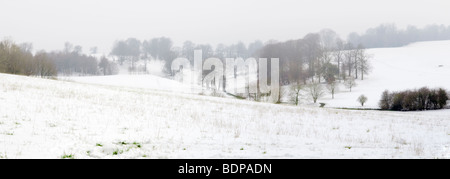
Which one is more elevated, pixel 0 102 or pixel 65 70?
pixel 65 70

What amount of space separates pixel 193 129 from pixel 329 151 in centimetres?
575

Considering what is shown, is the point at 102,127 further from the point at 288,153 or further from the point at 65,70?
the point at 65,70

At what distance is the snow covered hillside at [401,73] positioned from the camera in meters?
65.1

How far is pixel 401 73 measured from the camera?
87812 mm

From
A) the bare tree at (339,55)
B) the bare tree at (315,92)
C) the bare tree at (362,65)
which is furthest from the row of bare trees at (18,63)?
the bare tree at (362,65)

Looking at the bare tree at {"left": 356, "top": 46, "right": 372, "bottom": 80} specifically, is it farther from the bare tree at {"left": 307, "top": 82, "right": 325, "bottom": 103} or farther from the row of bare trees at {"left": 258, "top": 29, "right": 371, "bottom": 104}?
the bare tree at {"left": 307, "top": 82, "right": 325, "bottom": 103}

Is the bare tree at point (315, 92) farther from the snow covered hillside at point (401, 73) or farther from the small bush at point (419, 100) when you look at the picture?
the small bush at point (419, 100)

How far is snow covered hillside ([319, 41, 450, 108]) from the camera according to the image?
65.1 metres

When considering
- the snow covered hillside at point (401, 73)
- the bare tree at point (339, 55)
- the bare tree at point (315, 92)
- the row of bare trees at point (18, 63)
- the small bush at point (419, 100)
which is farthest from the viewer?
the bare tree at point (339, 55)

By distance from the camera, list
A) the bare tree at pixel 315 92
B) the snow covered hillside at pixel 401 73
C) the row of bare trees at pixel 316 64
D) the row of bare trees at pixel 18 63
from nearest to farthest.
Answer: the row of bare trees at pixel 18 63
the bare tree at pixel 315 92
the snow covered hillside at pixel 401 73
the row of bare trees at pixel 316 64

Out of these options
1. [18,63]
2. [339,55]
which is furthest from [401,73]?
[18,63]

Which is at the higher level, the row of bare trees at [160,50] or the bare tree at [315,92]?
the row of bare trees at [160,50]
